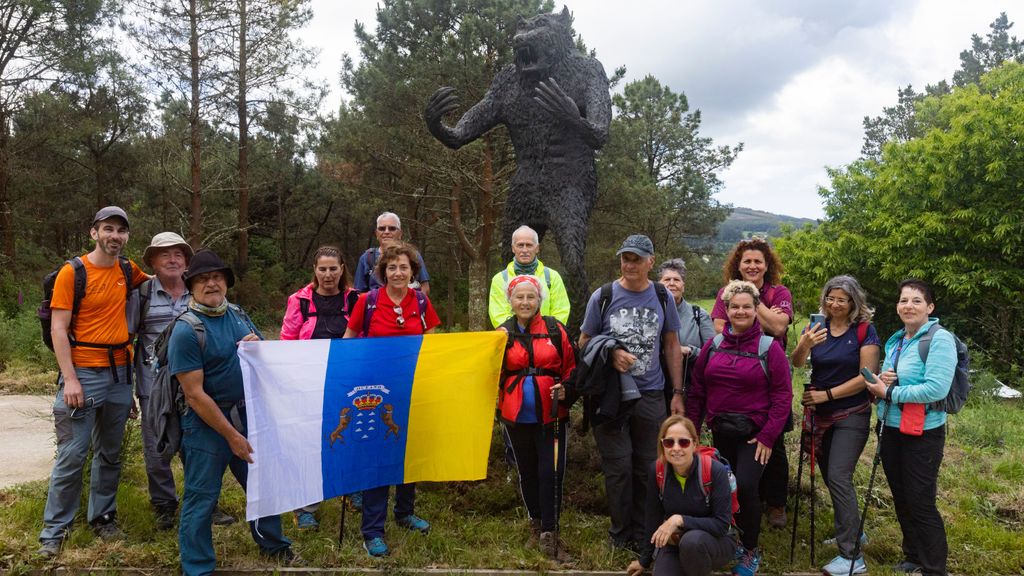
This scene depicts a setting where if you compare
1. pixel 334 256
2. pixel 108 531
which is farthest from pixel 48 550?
pixel 334 256

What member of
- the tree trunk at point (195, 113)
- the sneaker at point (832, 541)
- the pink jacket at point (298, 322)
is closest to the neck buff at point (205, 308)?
the pink jacket at point (298, 322)

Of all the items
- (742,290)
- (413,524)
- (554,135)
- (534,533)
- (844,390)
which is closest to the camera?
(742,290)

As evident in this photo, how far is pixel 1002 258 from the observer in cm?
1303

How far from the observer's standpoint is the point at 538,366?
3.64 meters

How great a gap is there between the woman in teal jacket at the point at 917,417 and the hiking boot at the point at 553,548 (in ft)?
6.65

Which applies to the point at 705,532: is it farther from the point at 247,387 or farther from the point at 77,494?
the point at 77,494

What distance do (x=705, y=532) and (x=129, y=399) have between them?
3.67 m

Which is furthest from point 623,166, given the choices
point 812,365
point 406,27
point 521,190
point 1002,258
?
point 812,365

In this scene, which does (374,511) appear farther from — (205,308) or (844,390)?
(844,390)

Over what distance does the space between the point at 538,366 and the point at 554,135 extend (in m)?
2.28

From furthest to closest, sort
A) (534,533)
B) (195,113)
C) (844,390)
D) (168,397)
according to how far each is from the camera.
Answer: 1. (195,113)
2. (534,533)
3. (844,390)
4. (168,397)

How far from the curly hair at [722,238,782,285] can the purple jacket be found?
67 centimetres

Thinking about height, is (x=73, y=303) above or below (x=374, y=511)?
above

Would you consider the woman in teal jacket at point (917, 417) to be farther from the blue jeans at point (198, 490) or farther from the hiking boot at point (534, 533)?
the blue jeans at point (198, 490)
